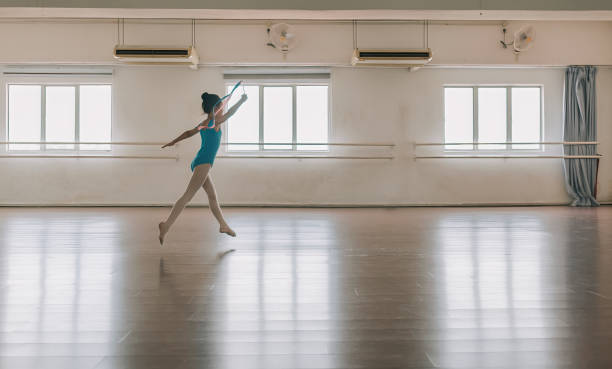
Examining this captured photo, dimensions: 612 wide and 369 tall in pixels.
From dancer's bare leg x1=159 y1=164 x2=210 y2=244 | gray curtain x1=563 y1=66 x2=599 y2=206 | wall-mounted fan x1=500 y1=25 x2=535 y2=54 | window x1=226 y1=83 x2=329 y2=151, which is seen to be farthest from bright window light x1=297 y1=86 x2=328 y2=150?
dancer's bare leg x1=159 y1=164 x2=210 y2=244

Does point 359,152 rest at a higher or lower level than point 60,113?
lower

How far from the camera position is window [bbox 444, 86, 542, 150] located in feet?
26.1

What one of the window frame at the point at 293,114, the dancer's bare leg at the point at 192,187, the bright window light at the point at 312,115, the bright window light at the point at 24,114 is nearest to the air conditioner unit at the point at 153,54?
the window frame at the point at 293,114

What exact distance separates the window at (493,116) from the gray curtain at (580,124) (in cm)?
47


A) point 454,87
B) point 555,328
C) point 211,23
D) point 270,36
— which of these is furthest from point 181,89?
point 555,328

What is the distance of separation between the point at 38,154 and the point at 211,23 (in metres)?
3.81

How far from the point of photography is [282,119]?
7.93 metres

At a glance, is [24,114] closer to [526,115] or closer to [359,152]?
[359,152]

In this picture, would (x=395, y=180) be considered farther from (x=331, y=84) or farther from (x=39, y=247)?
(x=39, y=247)

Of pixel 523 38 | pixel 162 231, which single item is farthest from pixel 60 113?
pixel 523 38

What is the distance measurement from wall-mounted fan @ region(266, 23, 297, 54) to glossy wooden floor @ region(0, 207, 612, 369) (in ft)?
14.8

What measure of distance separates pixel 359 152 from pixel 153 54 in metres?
3.69

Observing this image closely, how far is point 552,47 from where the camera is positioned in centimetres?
754

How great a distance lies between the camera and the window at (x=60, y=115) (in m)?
7.81
